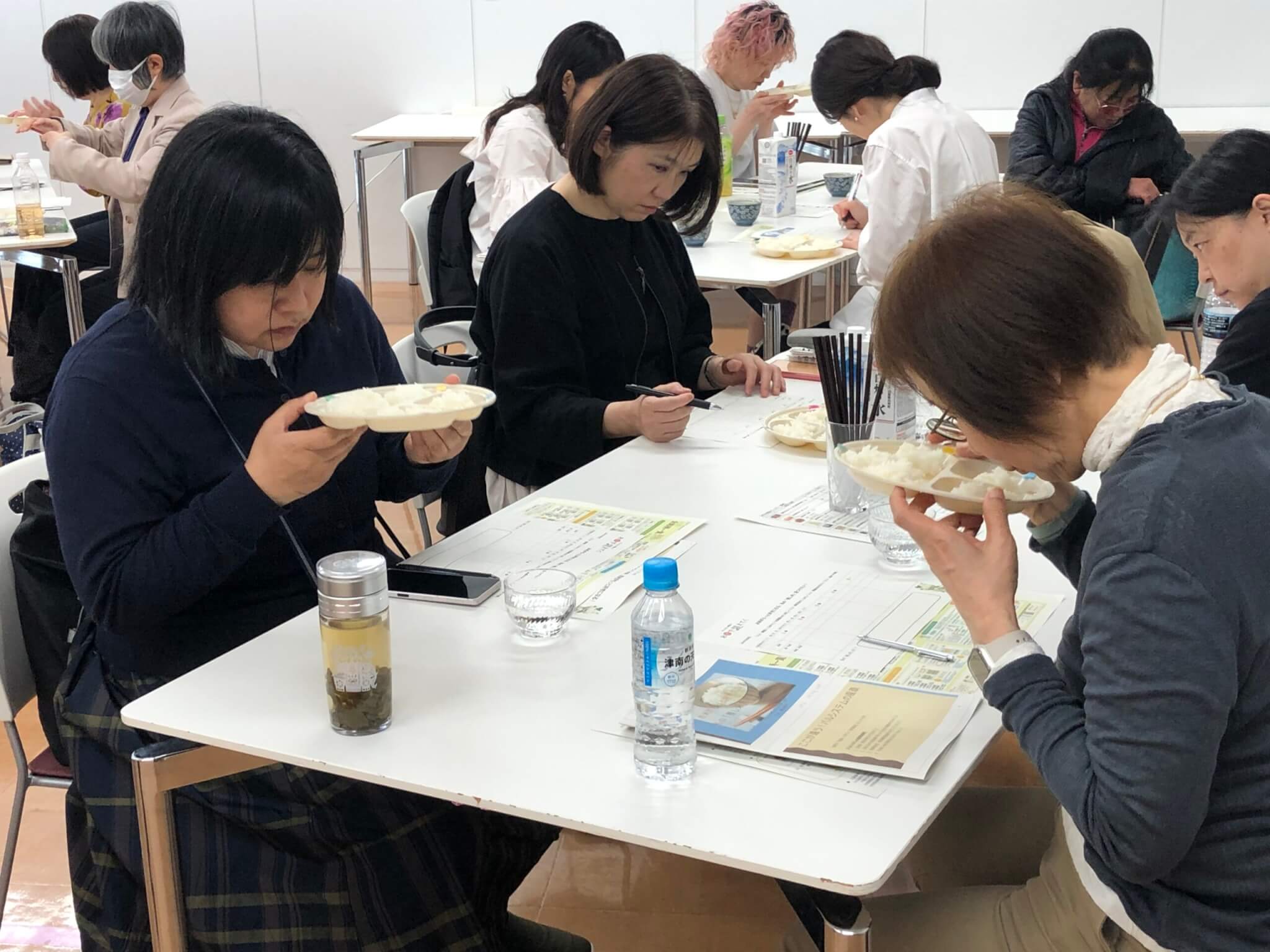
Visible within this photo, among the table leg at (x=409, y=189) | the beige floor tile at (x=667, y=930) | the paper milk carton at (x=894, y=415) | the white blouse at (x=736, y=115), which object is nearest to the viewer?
the paper milk carton at (x=894, y=415)

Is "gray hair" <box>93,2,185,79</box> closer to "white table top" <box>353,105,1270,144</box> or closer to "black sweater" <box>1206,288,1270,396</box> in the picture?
"white table top" <box>353,105,1270,144</box>

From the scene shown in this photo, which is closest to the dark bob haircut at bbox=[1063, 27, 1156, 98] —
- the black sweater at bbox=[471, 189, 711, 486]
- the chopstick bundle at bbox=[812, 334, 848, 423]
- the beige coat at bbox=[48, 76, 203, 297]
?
the black sweater at bbox=[471, 189, 711, 486]

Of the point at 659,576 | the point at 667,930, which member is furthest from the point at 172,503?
the point at 667,930

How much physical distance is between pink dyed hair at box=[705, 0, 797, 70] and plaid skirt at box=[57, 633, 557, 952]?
3.63m

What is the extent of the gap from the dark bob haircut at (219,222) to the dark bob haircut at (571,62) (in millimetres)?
1825

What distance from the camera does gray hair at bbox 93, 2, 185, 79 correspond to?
13.9ft

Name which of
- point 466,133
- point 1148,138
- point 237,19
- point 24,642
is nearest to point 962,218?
point 24,642

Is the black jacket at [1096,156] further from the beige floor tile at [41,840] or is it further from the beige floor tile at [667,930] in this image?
the beige floor tile at [41,840]

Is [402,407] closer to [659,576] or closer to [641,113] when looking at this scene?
[659,576]

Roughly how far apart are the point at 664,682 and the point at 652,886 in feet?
4.00

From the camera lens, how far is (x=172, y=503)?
5.46 ft

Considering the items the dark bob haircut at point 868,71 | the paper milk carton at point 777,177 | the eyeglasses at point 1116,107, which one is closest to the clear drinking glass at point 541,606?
the dark bob haircut at point 868,71

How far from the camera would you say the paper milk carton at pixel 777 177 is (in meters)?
4.20

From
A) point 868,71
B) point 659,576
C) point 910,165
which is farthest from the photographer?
point 868,71
